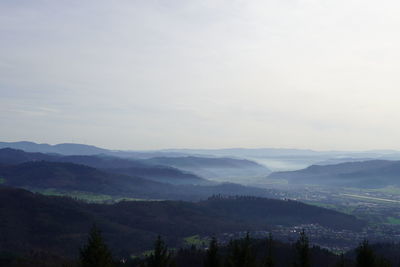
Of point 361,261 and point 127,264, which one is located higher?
point 361,261

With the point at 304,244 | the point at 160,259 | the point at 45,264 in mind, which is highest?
the point at 304,244

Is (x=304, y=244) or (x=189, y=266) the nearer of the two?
(x=304, y=244)

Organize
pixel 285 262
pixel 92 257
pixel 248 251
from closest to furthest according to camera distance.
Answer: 1. pixel 92 257
2. pixel 248 251
3. pixel 285 262

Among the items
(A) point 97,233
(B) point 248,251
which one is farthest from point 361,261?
(A) point 97,233

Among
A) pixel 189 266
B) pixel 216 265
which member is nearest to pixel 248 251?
pixel 216 265

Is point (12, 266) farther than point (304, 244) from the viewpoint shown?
Yes

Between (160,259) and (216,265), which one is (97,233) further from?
(216,265)

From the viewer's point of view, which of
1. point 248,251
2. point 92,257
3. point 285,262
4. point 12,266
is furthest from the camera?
point 285,262

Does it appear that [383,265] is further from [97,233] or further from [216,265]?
[97,233]

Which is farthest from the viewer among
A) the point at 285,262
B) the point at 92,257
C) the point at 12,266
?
the point at 285,262

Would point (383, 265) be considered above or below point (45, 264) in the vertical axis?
above
